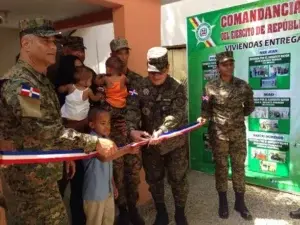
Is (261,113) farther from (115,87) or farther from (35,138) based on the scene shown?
(35,138)

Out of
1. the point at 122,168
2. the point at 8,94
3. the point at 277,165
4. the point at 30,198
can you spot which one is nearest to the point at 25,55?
the point at 8,94

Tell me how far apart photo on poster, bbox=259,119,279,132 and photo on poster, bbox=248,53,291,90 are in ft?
1.58

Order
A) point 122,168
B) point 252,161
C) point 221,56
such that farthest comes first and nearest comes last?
point 252,161
point 221,56
point 122,168

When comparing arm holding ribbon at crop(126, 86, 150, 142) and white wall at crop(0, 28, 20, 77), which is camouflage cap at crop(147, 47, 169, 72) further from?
white wall at crop(0, 28, 20, 77)

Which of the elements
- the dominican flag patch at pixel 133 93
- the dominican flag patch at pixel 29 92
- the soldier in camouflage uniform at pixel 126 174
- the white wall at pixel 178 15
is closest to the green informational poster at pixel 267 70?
the white wall at pixel 178 15

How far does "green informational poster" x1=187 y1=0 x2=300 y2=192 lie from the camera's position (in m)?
4.12

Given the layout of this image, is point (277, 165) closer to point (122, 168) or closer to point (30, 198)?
point (122, 168)

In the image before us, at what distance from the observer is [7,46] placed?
6500 mm

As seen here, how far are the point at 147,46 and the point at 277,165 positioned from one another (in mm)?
2470

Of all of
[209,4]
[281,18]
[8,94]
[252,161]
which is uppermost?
[209,4]

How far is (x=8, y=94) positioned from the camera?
1.80 meters

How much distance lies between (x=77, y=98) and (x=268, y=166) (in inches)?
118

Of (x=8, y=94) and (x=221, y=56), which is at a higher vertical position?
(x=221, y=56)

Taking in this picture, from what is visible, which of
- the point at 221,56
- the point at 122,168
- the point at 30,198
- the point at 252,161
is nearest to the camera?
the point at 30,198
